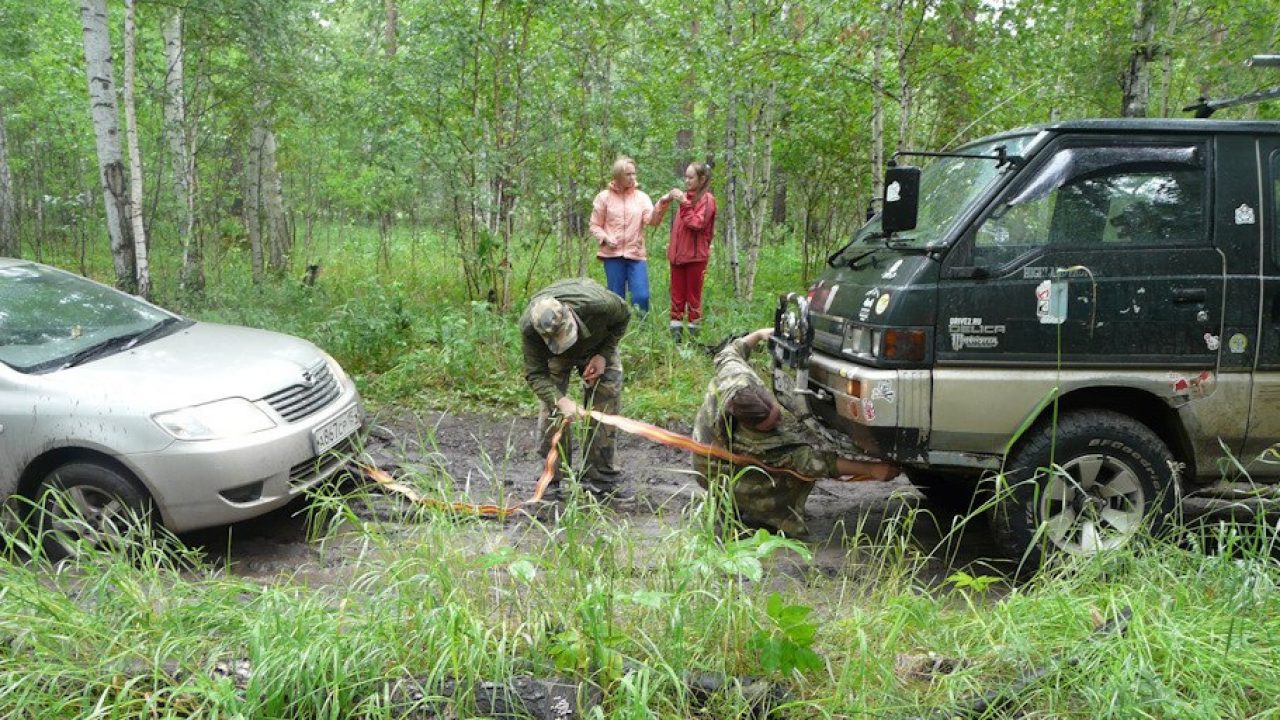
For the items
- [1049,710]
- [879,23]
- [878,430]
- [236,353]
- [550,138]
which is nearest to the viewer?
[1049,710]

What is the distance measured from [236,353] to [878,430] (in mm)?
3555

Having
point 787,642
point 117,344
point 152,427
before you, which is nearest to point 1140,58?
point 787,642

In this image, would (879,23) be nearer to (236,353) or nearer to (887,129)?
(887,129)

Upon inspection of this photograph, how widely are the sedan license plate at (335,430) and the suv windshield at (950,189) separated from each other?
317 cm

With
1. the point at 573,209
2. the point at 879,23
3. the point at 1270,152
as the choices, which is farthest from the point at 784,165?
the point at 1270,152

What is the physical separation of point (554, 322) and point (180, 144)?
27.2 ft

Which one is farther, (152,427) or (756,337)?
(756,337)

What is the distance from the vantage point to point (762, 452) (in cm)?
418

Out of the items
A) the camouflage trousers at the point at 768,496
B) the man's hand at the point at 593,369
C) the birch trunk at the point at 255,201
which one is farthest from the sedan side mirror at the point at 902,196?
the birch trunk at the point at 255,201

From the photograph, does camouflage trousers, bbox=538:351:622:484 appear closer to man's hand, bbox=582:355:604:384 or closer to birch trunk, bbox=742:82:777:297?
man's hand, bbox=582:355:604:384

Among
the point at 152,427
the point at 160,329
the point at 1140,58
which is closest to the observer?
the point at 152,427

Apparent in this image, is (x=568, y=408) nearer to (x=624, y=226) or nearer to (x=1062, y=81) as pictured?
(x=624, y=226)

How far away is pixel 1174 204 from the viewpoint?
384cm

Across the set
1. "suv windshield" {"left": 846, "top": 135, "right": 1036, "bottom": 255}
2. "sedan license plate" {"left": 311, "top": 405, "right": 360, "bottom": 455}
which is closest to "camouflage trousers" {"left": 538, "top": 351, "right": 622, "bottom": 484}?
"sedan license plate" {"left": 311, "top": 405, "right": 360, "bottom": 455}
